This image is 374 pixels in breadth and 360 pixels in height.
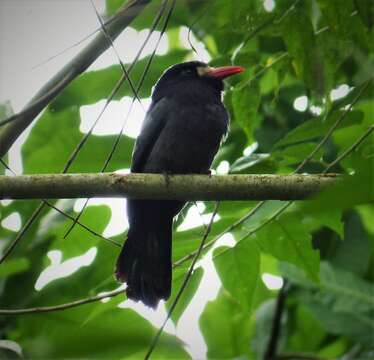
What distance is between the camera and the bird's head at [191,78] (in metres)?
3.90

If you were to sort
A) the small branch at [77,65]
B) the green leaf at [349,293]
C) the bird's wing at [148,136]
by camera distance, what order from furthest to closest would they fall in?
the green leaf at [349,293], the bird's wing at [148,136], the small branch at [77,65]

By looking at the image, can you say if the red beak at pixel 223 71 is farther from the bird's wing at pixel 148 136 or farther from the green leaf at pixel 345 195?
the green leaf at pixel 345 195

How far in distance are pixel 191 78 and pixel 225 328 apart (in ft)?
5.85

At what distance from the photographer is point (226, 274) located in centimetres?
289

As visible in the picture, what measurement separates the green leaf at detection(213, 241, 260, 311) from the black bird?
50 centimetres

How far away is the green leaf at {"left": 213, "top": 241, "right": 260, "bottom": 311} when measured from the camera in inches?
113

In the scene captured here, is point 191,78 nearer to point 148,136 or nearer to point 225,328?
point 148,136

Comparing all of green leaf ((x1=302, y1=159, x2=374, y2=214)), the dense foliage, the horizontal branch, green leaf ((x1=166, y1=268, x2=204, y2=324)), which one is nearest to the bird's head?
the dense foliage

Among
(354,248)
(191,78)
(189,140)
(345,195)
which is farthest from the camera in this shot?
(354,248)

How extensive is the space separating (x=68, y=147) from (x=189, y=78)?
3.53 feet

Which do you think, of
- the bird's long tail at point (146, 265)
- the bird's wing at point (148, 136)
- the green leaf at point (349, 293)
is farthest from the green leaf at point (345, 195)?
the green leaf at point (349, 293)

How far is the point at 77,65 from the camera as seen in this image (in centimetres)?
244

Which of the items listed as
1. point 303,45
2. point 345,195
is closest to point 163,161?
point 303,45

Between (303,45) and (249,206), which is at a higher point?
(303,45)
